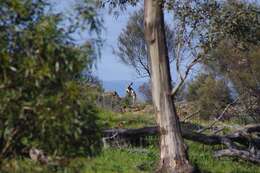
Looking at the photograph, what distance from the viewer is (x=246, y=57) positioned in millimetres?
35781

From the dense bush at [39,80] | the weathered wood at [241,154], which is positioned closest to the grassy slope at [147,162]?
the weathered wood at [241,154]

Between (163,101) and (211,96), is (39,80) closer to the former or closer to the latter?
(163,101)

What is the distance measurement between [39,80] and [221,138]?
1121 centimetres

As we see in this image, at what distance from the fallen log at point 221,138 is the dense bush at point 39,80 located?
33.3 feet

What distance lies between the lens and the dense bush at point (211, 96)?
39781 millimetres

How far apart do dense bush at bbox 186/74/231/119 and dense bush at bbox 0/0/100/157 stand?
32.4 metres

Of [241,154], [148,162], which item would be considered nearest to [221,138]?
[241,154]

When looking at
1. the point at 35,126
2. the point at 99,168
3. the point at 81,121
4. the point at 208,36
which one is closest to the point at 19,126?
the point at 35,126

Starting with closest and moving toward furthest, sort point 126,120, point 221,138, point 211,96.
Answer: point 221,138
point 126,120
point 211,96

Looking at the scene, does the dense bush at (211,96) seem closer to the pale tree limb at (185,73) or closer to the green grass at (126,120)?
the green grass at (126,120)

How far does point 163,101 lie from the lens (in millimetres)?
14398

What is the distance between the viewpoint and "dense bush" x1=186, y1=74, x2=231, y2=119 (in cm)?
3978

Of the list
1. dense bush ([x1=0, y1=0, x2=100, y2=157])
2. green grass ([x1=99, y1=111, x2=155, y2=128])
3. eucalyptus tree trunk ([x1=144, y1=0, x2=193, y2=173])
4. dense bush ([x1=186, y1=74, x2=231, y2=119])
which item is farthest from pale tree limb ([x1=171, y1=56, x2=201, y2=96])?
dense bush ([x1=186, y1=74, x2=231, y2=119])

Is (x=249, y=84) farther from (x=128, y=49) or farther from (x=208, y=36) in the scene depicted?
(x=208, y=36)
